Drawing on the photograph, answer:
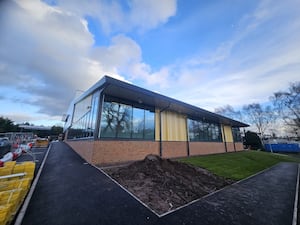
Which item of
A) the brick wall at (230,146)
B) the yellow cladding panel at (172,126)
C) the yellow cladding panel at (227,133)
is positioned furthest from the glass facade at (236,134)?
the yellow cladding panel at (172,126)

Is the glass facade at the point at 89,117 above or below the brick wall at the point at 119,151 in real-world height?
above

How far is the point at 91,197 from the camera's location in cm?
370

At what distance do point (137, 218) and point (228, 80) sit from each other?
14296 millimetres

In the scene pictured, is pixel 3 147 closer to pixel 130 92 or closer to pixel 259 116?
pixel 130 92

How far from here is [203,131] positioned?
16.2 m

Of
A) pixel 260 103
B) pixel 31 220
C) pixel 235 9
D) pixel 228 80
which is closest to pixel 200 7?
pixel 235 9

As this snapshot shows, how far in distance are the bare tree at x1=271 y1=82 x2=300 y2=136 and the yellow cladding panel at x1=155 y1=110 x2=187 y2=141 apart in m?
20.8

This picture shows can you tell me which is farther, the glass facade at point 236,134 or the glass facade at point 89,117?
the glass facade at point 236,134

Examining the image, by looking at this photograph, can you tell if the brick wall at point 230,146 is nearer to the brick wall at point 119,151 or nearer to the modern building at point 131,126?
the modern building at point 131,126

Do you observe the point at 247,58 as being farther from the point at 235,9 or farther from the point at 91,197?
the point at 91,197

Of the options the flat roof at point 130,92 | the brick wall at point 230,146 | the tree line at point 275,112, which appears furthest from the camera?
the tree line at point 275,112

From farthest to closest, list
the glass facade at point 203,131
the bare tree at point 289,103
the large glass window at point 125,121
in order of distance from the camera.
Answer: the bare tree at point 289,103, the glass facade at point 203,131, the large glass window at point 125,121

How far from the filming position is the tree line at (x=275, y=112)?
21864mm

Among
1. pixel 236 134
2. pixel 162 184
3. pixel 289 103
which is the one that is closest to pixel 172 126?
pixel 162 184
